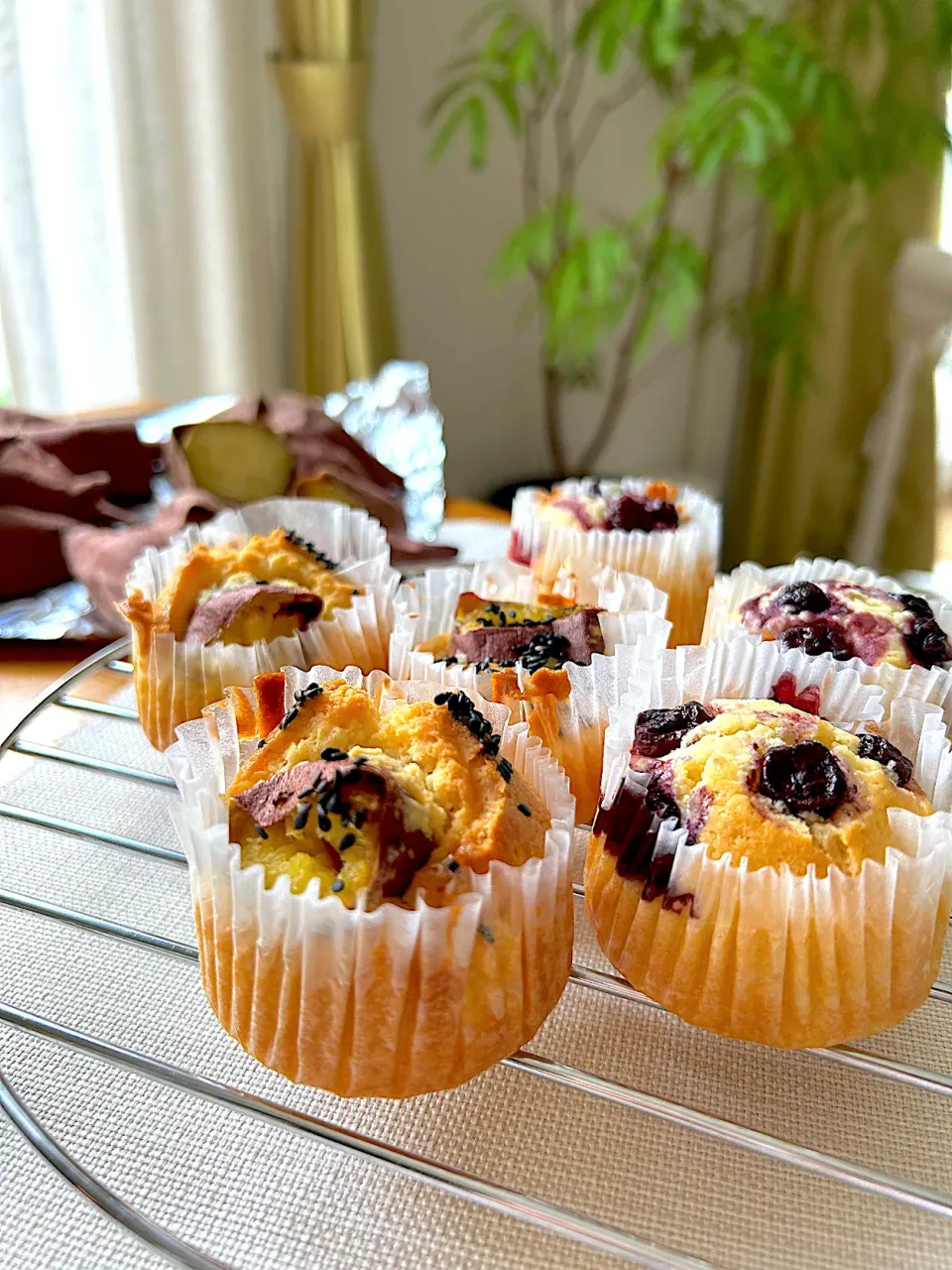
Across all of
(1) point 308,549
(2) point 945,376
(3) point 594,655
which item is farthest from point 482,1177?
(2) point 945,376

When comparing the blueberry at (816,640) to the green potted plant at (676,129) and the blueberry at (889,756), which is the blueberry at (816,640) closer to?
the blueberry at (889,756)

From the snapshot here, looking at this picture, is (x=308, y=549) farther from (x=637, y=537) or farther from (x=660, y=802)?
(x=660, y=802)

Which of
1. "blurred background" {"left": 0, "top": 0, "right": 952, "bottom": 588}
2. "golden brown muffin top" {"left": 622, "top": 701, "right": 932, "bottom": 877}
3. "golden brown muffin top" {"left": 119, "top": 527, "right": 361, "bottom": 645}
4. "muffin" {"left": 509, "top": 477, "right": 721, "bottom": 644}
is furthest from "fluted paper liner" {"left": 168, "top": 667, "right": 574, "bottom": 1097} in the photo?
"blurred background" {"left": 0, "top": 0, "right": 952, "bottom": 588}

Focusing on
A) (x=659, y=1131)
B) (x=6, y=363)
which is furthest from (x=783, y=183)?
A: (x=659, y=1131)

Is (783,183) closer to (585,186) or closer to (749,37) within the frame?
(749,37)

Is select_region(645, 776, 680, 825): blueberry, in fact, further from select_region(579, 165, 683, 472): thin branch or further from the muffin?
select_region(579, 165, 683, 472): thin branch
